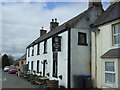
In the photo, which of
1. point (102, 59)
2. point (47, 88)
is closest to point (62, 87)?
point (47, 88)

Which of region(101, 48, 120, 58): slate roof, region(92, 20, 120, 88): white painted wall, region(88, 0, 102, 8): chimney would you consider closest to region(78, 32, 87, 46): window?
region(92, 20, 120, 88): white painted wall

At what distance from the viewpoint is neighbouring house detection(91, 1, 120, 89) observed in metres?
11.7

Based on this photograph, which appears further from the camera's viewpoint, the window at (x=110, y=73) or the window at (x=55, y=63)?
the window at (x=55, y=63)

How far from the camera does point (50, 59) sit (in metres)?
18.4

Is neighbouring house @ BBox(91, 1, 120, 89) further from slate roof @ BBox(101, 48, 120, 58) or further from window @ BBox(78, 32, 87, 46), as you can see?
window @ BBox(78, 32, 87, 46)

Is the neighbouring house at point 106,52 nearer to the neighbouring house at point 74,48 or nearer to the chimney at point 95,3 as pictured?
the neighbouring house at point 74,48

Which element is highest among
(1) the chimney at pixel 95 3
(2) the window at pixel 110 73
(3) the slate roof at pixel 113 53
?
(1) the chimney at pixel 95 3

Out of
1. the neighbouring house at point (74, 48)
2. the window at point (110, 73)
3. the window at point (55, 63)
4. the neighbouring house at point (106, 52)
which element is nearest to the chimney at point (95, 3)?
the neighbouring house at point (74, 48)

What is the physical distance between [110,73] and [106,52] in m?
1.64

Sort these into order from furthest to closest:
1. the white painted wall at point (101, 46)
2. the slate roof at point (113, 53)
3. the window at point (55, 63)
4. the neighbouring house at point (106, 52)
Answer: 1. the window at point (55, 63)
2. the white painted wall at point (101, 46)
3. the neighbouring house at point (106, 52)
4. the slate roof at point (113, 53)

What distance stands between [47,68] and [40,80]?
207cm

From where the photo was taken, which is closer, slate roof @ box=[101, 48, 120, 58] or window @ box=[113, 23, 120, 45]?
slate roof @ box=[101, 48, 120, 58]

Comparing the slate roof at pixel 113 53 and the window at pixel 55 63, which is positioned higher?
the slate roof at pixel 113 53

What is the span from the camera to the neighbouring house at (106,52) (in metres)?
11.7
